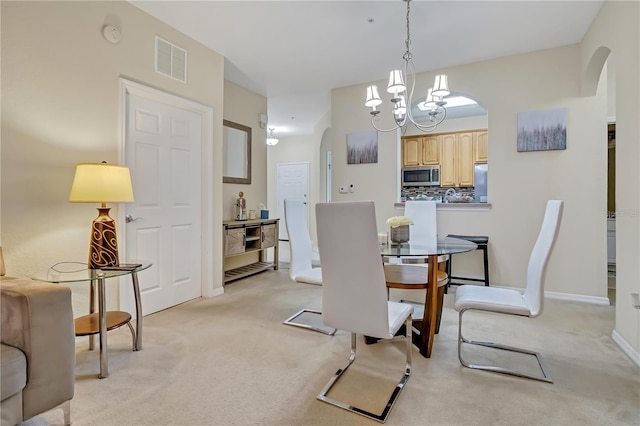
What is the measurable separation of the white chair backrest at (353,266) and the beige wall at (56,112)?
1.96m

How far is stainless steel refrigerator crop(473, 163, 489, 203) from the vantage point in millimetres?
6000

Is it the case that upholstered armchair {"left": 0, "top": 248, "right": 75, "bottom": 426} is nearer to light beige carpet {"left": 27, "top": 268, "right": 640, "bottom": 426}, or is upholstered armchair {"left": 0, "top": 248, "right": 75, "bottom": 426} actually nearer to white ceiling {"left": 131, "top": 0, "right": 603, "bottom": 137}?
light beige carpet {"left": 27, "top": 268, "right": 640, "bottom": 426}

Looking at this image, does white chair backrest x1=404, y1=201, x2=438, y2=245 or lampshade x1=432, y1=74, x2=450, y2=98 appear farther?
white chair backrest x1=404, y1=201, x2=438, y2=245

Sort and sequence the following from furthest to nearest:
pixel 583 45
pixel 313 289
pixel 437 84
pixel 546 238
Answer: pixel 313 289, pixel 583 45, pixel 437 84, pixel 546 238

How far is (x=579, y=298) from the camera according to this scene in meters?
3.44

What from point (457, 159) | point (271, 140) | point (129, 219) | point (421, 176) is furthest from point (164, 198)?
point (457, 159)

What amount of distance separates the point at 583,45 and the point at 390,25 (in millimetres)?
2069

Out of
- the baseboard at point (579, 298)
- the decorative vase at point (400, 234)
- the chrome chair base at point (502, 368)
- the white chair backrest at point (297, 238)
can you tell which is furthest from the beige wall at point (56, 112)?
the baseboard at point (579, 298)

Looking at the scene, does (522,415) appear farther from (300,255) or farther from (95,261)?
(95,261)

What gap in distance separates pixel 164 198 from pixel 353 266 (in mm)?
2269

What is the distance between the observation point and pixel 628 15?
229cm

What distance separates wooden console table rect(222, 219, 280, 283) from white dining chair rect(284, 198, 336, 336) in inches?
53.1

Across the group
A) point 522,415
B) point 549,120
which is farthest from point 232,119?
point 522,415

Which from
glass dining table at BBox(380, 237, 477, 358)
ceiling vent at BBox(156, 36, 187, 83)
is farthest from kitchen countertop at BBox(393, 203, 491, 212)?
ceiling vent at BBox(156, 36, 187, 83)
